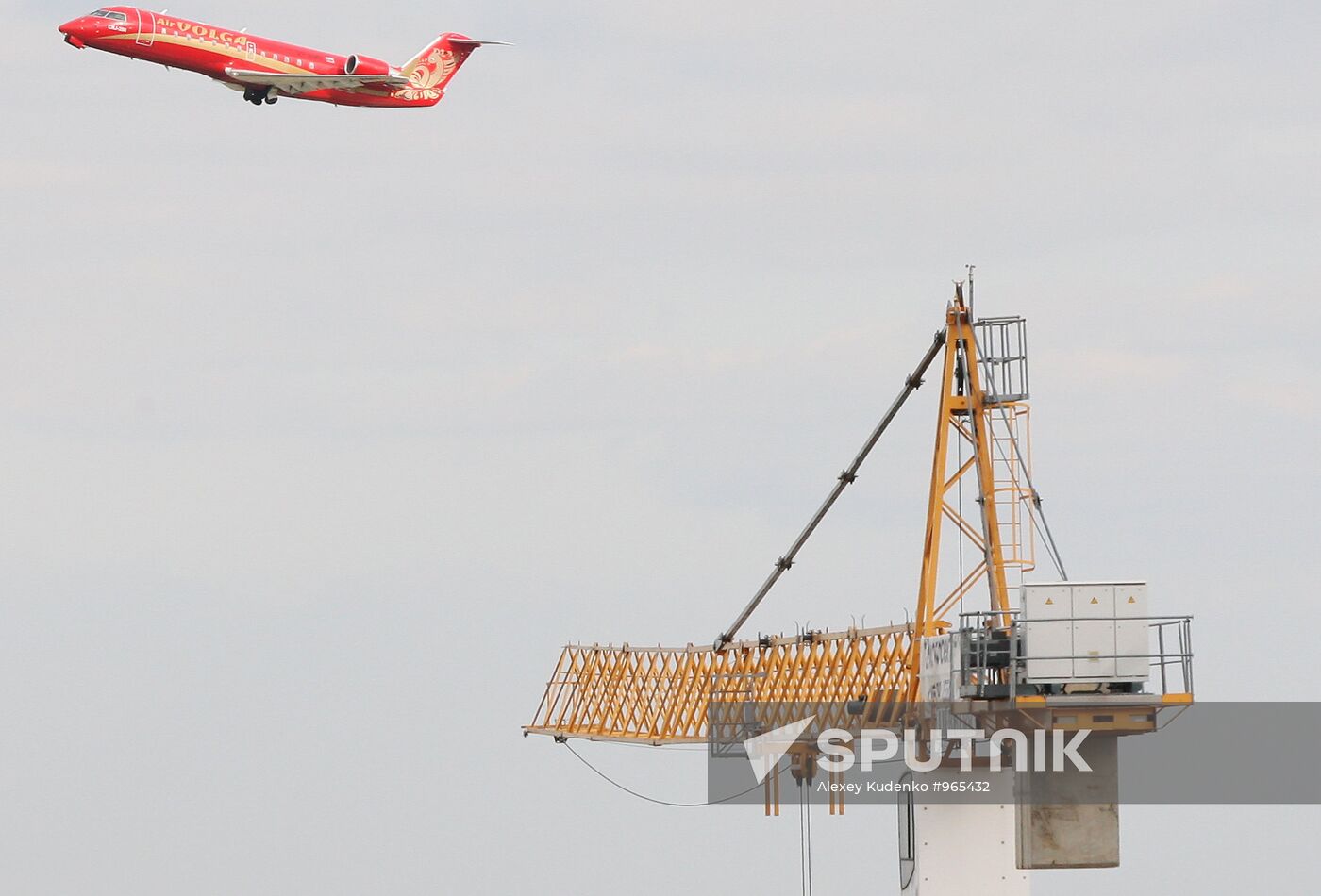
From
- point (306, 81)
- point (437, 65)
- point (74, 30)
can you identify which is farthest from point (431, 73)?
point (74, 30)

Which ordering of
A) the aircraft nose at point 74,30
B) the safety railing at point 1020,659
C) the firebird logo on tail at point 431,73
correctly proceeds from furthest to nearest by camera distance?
the firebird logo on tail at point 431,73
the aircraft nose at point 74,30
the safety railing at point 1020,659

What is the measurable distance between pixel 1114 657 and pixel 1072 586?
1.65m

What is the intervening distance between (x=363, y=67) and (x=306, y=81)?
2863mm

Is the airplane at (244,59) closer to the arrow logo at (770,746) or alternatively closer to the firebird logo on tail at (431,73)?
the firebird logo on tail at (431,73)

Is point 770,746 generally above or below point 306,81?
below

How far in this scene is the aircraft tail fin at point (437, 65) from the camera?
301ft

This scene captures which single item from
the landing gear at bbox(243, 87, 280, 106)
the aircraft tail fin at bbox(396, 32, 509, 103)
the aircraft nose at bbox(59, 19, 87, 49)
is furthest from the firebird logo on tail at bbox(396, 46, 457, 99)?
the aircraft nose at bbox(59, 19, 87, 49)

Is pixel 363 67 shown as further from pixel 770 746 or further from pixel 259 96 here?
pixel 770 746

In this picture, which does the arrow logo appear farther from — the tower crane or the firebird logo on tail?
the firebird logo on tail

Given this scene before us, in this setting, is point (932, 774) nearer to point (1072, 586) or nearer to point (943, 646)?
point (943, 646)

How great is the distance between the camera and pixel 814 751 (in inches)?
2409

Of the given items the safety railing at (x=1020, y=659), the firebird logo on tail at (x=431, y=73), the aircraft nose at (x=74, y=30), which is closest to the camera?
the safety railing at (x=1020, y=659)

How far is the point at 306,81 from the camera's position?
3147 inches

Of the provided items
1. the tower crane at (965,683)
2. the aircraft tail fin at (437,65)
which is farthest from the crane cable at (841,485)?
the aircraft tail fin at (437,65)
